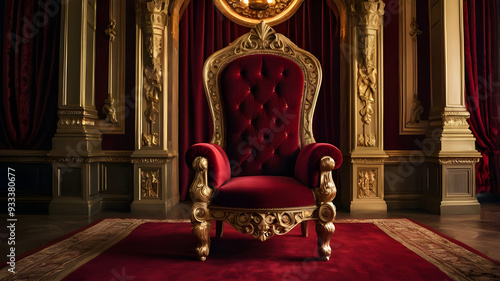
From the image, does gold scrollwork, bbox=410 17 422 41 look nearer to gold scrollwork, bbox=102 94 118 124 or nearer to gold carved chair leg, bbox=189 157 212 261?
gold carved chair leg, bbox=189 157 212 261

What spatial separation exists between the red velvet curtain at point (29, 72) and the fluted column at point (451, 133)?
357cm

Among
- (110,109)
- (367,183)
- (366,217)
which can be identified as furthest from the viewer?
(110,109)

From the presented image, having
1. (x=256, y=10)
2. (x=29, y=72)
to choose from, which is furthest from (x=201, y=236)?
(x=256, y=10)

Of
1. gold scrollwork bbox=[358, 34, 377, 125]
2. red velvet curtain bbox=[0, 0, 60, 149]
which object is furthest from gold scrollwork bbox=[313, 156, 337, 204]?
red velvet curtain bbox=[0, 0, 60, 149]

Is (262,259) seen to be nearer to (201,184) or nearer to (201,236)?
(201,236)

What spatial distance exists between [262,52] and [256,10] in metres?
1.86

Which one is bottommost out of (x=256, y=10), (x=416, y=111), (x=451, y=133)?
(x=451, y=133)

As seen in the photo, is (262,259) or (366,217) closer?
(262,259)

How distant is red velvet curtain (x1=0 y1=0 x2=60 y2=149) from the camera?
3533mm

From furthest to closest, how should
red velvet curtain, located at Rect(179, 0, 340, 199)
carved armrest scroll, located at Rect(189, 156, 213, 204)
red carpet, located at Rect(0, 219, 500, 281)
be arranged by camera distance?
1. red velvet curtain, located at Rect(179, 0, 340, 199)
2. carved armrest scroll, located at Rect(189, 156, 213, 204)
3. red carpet, located at Rect(0, 219, 500, 281)

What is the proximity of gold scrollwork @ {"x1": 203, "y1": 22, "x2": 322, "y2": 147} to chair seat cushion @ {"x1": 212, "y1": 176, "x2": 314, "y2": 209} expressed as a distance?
0.51m

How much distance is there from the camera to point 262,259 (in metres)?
1.92

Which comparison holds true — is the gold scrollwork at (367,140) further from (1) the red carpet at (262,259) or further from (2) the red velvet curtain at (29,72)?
(2) the red velvet curtain at (29,72)

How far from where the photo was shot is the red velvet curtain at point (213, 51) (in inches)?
154
